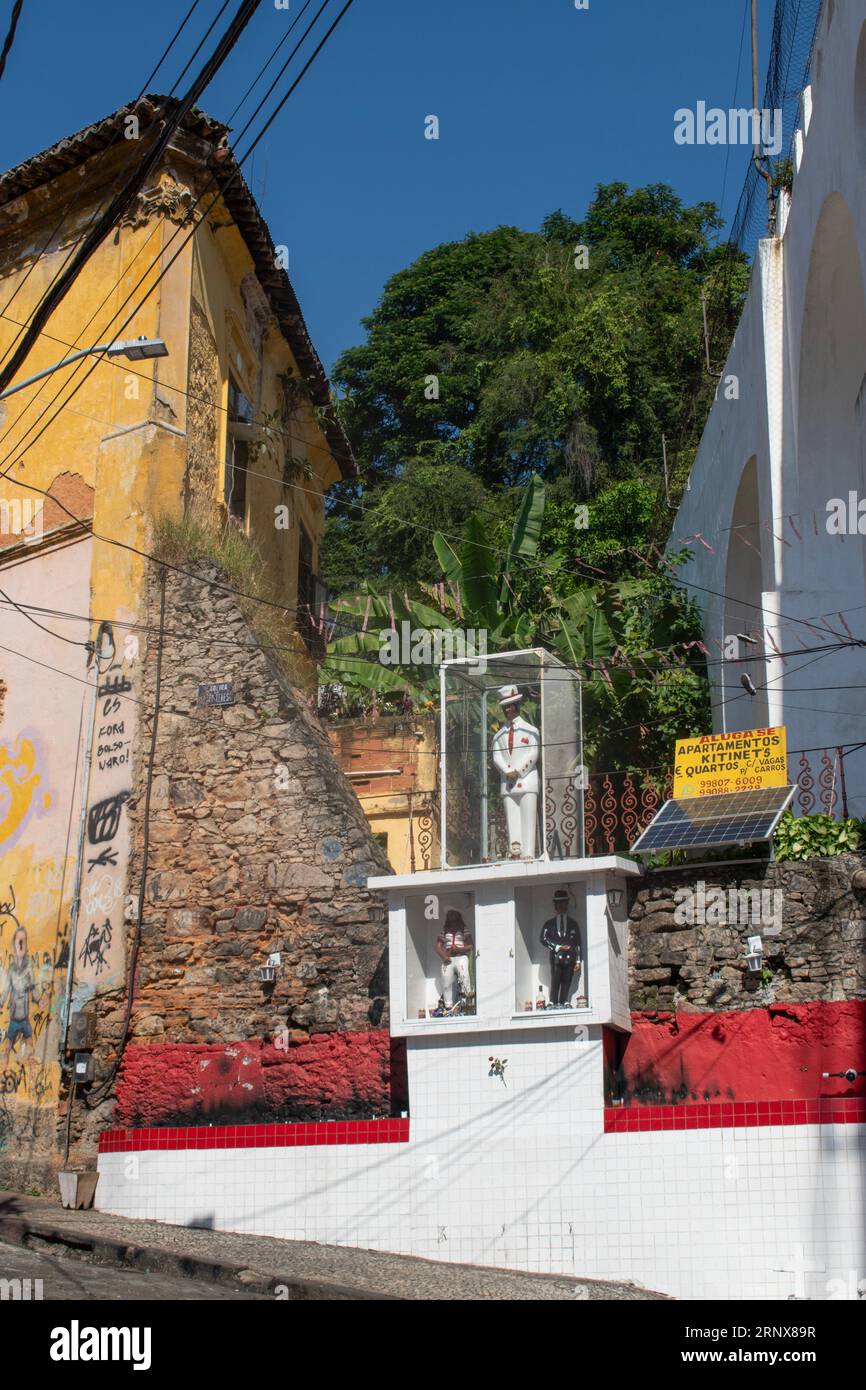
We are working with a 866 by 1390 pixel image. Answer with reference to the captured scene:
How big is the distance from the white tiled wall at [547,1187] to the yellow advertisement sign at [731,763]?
9.20 ft

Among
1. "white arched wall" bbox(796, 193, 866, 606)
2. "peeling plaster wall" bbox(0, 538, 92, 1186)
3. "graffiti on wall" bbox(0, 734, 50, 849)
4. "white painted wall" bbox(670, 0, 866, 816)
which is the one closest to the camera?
"peeling plaster wall" bbox(0, 538, 92, 1186)

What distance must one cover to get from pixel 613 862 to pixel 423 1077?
249 cm

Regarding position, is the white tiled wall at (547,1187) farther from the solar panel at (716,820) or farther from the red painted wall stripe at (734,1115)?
the solar panel at (716,820)

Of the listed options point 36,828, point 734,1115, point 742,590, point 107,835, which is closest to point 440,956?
point 734,1115

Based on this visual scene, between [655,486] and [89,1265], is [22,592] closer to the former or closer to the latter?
[89,1265]

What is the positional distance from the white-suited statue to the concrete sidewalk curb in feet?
14.4

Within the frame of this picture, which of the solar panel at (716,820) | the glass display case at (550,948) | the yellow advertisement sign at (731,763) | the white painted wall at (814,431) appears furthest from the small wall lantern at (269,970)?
the white painted wall at (814,431)

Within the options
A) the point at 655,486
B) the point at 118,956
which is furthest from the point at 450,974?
the point at 655,486

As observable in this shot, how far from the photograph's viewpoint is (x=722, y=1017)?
13.1m

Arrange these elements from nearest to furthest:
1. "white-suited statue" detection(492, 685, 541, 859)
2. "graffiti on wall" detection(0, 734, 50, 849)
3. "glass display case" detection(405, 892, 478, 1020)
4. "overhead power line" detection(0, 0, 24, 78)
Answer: "overhead power line" detection(0, 0, 24, 78)
"glass display case" detection(405, 892, 478, 1020)
"white-suited statue" detection(492, 685, 541, 859)
"graffiti on wall" detection(0, 734, 50, 849)

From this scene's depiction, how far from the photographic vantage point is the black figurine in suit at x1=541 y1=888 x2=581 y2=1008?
1361 cm

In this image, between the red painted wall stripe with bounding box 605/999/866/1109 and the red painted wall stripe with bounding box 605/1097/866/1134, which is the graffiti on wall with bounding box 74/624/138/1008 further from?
the red painted wall stripe with bounding box 605/1097/866/1134

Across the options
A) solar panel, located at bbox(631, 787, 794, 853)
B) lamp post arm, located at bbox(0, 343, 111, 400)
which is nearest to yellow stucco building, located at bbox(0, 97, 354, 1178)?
lamp post arm, located at bbox(0, 343, 111, 400)

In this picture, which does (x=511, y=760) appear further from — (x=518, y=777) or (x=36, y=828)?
(x=36, y=828)
